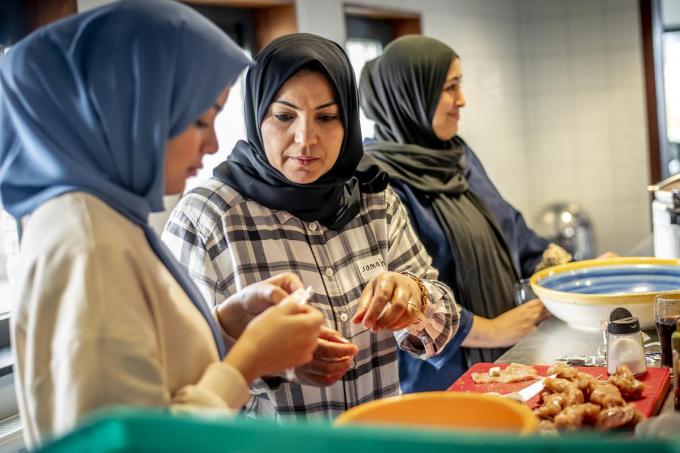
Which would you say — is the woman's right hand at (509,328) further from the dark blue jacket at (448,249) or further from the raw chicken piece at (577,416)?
the raw chicken piece at (577,416)

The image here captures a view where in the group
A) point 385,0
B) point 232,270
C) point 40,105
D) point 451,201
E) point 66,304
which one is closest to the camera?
point 66,304

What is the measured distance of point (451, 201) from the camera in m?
2.63

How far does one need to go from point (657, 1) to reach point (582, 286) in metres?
4.07

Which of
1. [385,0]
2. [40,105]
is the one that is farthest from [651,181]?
[40,105]

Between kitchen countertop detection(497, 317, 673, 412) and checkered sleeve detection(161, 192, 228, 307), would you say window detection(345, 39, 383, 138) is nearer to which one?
kitchen countertop detection(497, 317, 673, 412)

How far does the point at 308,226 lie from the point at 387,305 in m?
0.35

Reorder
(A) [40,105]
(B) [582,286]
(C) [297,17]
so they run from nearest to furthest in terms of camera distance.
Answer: (A) [40,105], (B) [582,286], (C) [297,17]

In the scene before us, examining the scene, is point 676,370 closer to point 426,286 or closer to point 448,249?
point 426,286

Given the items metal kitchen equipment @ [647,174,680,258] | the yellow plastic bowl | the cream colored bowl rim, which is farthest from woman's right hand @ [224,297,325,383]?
metal kitchen equipment @ [647,174,680,258]

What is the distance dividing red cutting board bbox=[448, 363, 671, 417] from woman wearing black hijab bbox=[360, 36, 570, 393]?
0.62 m

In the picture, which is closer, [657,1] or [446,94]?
[446,94]

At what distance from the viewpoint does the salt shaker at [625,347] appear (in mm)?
1537

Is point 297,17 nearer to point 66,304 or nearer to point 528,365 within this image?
point 528,365

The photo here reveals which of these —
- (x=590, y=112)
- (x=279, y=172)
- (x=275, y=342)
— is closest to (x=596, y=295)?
(x=279, y=172)
